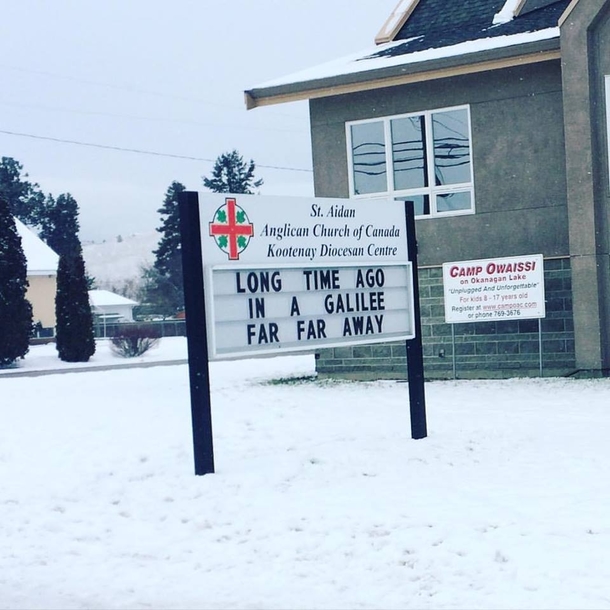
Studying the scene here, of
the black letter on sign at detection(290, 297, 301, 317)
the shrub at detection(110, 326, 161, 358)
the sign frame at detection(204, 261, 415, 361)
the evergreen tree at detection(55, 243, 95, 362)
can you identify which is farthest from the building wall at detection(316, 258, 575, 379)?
the shrub at detection(110, 326, 161, 358)

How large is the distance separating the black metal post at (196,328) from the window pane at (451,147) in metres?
9.39

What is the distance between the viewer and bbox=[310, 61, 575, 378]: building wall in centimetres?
1742

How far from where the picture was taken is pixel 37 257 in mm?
53188

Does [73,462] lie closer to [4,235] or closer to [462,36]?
[462,36]

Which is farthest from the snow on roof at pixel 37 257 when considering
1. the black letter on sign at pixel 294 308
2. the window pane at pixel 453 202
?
the black letter on sign at pixel 294 308

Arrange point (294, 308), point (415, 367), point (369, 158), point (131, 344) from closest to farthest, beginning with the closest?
1. point (294, 308)
2. point (415, 367)
3. point (369, 158)
4. point (131, 344)

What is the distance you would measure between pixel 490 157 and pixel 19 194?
73.3 m

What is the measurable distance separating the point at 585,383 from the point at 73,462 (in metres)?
8.65

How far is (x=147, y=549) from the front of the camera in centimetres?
737

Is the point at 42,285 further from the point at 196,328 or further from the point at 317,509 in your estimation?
the point at 317,509

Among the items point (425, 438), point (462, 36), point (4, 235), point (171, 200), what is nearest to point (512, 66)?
point (462, 36)

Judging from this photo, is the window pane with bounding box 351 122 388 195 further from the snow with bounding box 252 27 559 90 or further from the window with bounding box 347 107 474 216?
the snow with bounding box 252 27 559 90

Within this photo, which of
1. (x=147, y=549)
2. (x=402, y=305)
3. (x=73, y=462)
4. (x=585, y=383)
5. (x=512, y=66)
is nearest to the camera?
(x=147, y=549)

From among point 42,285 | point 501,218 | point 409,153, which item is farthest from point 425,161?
point 42,285
